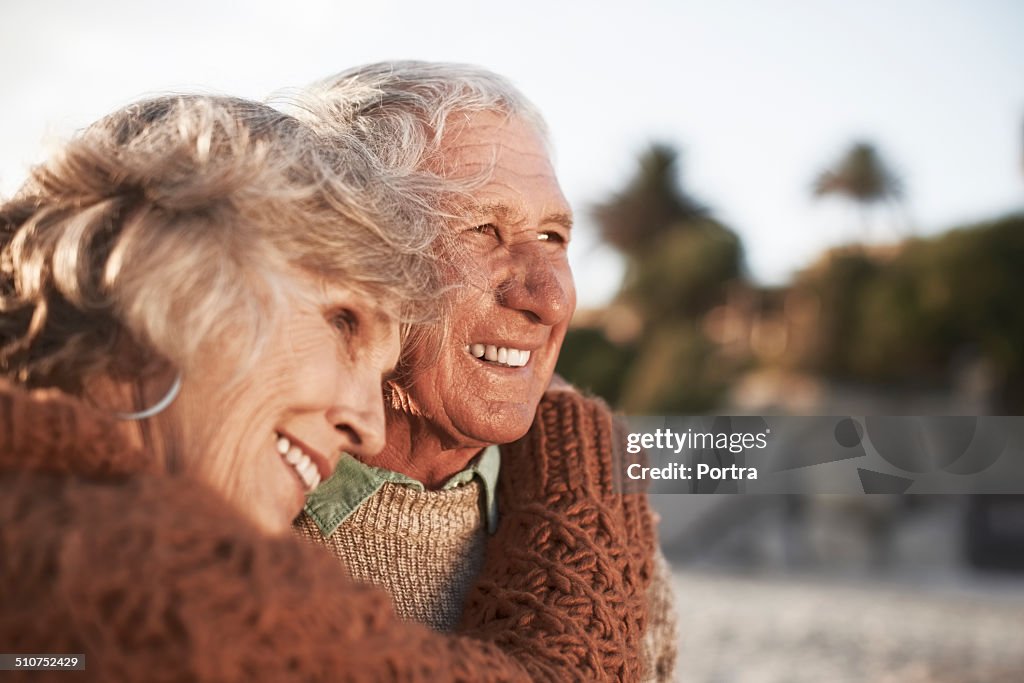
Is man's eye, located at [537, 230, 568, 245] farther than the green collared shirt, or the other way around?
man's eye, located at [537, 230, 568, 245]

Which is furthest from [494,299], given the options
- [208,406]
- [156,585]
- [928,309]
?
[928,309]

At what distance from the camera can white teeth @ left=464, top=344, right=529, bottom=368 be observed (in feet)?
6.28

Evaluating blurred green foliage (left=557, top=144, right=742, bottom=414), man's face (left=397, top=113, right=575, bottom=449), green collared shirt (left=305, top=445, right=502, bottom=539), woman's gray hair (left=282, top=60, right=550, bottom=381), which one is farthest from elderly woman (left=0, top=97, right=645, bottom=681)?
blurred green foliage (left=557, top=144, right=742, bottom=414)

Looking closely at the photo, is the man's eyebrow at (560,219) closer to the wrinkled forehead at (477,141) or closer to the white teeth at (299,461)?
the wrinkled forehead at (477,141)

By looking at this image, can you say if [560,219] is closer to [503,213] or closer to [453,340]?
[503,213]

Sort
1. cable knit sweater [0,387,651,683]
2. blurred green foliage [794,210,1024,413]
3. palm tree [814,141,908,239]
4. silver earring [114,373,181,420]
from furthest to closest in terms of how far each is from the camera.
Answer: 1. palm tree [814,141,908,239]
2. blurred green foliage [794,210,1024,413]
3. silver earring [114,373,181,420]
4. cable knit sweater [0,387,651,683]

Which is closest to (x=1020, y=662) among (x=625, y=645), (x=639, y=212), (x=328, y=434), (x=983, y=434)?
(x=983, y=434)

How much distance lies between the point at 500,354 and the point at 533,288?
156 millimetres

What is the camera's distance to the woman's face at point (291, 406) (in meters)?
1.26

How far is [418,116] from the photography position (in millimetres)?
1944

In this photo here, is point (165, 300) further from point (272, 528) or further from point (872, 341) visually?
point (872, 341)

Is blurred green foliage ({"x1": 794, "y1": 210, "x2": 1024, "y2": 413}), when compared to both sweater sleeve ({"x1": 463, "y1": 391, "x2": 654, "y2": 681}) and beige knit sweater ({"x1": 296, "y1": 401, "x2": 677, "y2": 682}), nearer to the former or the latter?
sweater sleeve ({"x1": 463, "y1": 391, "x2": 654, "y2": 681})

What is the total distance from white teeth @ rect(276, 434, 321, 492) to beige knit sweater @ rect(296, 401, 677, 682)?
462 mm

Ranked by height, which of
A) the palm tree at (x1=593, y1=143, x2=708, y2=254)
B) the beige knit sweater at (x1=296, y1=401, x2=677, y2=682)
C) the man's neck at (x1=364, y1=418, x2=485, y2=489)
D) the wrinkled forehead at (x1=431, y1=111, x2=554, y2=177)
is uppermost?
the palm tree at (x1=593, y1=143, x2=708, y2=254)
